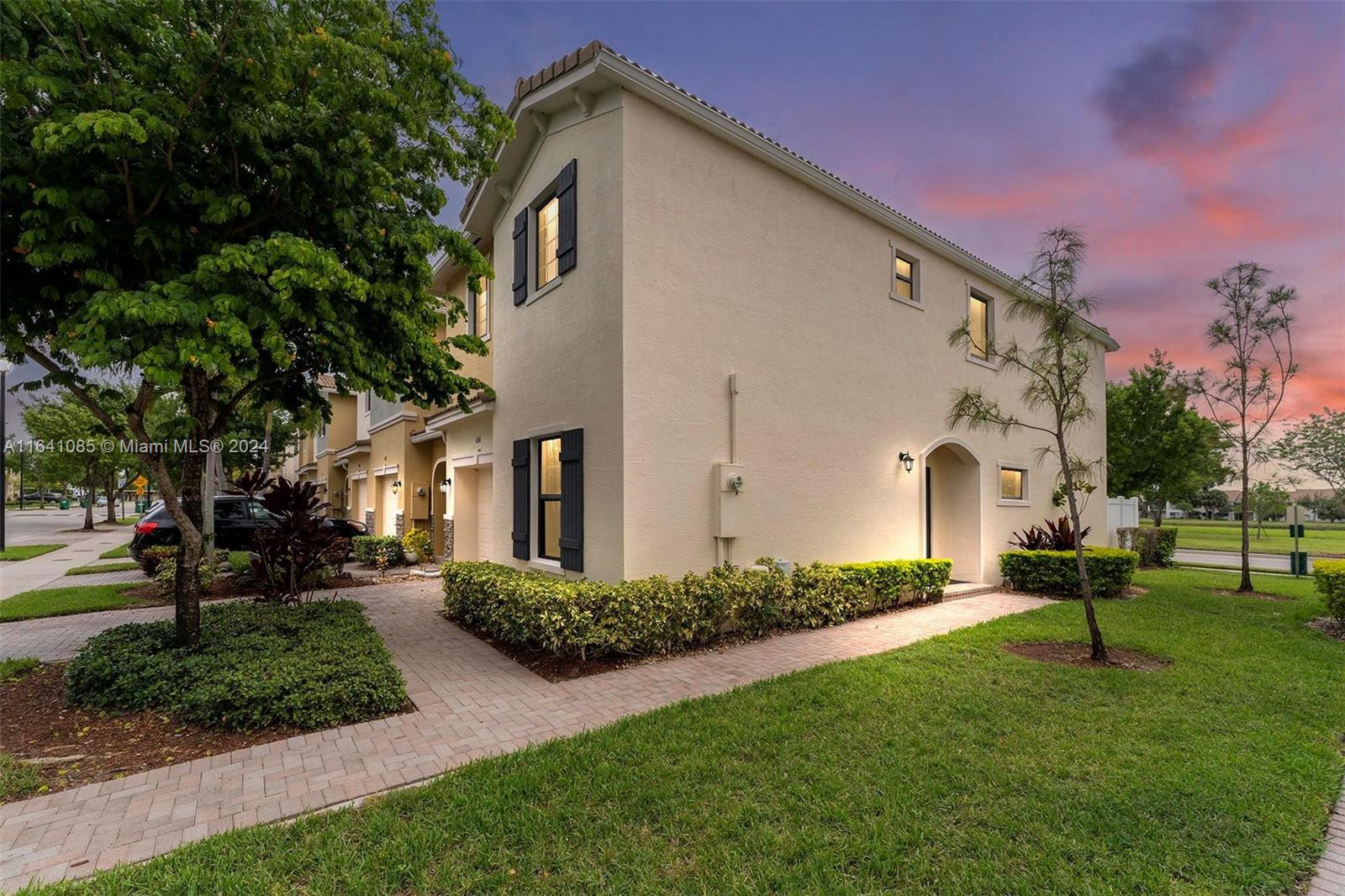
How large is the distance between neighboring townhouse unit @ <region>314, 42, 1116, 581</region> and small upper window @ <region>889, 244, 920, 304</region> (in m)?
0.05

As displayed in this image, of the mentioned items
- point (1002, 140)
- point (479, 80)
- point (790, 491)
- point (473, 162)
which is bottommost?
point (790, 491)

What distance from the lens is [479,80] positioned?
21.6 ft

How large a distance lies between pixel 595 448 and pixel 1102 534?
15384 millimetres

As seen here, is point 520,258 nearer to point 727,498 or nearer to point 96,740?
point 727,498

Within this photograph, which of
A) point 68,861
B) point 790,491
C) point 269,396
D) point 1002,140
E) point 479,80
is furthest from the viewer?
point 1002,140

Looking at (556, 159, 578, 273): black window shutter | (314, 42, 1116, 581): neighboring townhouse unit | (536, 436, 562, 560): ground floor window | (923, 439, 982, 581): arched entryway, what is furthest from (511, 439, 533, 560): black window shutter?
(923, 439, 982, 581): arched entryway

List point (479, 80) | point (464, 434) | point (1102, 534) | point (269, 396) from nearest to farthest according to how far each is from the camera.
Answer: point (479, 80) → point (269, 396) → point (464, 434) → point (1102, 534)

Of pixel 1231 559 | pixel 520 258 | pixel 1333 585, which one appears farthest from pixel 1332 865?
pixel 1231 559

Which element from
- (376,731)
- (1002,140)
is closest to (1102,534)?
(1002,140)

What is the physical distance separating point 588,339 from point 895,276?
21.5 feet

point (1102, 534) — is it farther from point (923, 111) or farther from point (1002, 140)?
point (923, 111)

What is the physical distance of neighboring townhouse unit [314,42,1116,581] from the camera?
7145 millimetres

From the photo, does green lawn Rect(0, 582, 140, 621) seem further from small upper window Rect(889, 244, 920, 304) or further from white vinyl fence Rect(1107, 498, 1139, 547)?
white vinyl fence Rect(1107, 498, 1139, 547)

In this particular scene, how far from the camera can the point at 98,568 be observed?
1392 cm
